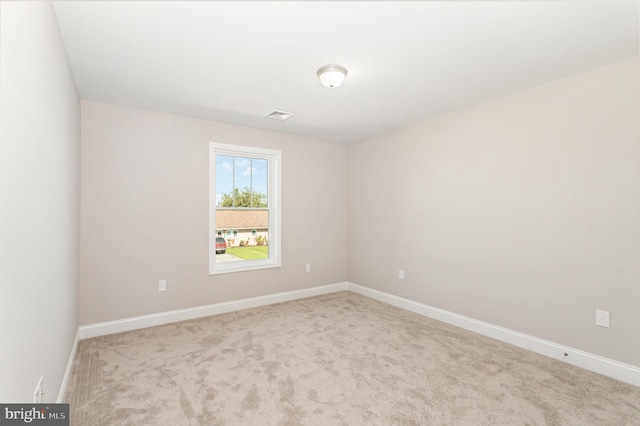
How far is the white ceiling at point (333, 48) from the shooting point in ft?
6.15

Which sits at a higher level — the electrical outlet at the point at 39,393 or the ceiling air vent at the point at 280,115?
the ceiling air vent at the point at 280,115

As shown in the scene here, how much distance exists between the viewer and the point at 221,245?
14.1 ft

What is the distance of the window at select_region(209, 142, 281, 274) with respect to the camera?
13.6ft

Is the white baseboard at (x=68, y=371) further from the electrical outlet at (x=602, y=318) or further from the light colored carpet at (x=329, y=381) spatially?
the electrical outlet at (x=602, y=318)

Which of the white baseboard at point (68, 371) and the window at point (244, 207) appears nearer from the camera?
the white baseboard at point (68, 371)

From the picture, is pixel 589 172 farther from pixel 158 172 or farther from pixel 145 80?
pixel 158 172

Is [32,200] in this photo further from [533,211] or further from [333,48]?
[533,211]

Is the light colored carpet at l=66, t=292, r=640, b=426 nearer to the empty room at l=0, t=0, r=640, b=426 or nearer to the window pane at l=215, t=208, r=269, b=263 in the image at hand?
the empty room at l=0, t=0, r=640, b=426

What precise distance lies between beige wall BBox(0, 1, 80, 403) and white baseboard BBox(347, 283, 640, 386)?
12.0 feet

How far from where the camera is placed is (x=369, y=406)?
2.10 metres

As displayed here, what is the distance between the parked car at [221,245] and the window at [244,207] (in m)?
0.02

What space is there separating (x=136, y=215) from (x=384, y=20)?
3.23 metres

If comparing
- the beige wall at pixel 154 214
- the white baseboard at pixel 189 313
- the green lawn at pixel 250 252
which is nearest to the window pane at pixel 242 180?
the beige wall at pixel 154 214

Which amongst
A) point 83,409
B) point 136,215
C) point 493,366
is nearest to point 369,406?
point 493,366
